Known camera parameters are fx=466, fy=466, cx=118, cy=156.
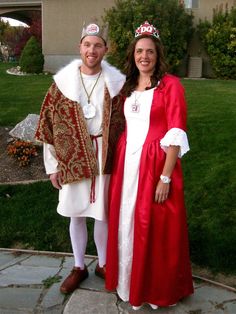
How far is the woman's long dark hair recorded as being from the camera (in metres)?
2.81

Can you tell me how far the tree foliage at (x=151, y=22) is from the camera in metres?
13.7

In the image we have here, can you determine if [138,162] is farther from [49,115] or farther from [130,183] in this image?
[49,115]

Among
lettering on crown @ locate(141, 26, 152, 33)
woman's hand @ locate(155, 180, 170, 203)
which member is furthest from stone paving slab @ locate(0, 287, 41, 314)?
lettering on crown @ locate(141, 26, 152, 33)

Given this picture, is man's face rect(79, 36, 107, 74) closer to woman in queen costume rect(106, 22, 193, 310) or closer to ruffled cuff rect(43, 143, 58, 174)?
woman in queen costume rect(106, 22, 193, 310)

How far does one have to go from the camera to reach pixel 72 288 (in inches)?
132

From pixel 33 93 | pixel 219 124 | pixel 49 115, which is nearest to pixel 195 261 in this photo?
pixel 49 115

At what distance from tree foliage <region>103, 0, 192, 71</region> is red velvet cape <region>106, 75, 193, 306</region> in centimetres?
1102

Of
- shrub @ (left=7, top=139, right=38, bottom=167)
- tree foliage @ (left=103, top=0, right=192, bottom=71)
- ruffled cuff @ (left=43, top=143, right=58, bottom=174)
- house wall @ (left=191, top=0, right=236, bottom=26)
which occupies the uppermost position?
house wall @ (left=191, top=0, right=236, bottom=26)

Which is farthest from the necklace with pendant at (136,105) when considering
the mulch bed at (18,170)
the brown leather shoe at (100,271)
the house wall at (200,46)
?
the house wall at (200,46)

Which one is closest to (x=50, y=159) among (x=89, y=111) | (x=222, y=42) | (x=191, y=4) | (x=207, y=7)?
(x=89, y=111)

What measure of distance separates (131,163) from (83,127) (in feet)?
1.30

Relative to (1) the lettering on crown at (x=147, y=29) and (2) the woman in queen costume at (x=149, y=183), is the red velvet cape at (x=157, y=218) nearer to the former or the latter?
(2) the woman in queen costume at (x=149, y=183)

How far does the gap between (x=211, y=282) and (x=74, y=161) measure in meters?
1.42

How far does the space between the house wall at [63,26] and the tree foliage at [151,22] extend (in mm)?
2339
